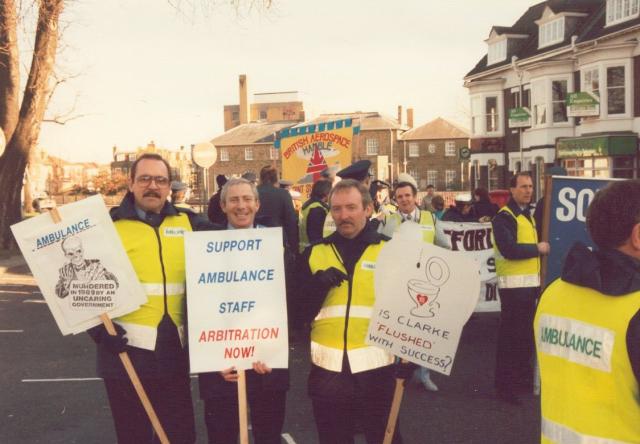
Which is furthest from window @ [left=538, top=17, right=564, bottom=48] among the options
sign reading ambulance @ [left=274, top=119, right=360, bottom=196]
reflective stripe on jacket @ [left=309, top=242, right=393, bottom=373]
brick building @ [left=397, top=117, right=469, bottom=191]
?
brick building @ [left=397, top=117, right=469, bottom=191]

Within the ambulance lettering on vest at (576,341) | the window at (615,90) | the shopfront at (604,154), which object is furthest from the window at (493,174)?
the ambulance lettering on vest at (576,341)

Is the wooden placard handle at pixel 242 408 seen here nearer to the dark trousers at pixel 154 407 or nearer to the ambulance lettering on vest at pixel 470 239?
the dark trousers at pixel 154 407

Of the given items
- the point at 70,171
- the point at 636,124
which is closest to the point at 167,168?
the point at 636,124

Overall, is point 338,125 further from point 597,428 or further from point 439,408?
point 597,428

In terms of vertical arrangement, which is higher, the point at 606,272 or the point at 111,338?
the point at 606,272

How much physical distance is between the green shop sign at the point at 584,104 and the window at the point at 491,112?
10.9m

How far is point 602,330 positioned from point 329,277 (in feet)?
5.78

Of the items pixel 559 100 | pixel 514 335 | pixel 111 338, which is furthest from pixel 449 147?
pixel 111 338

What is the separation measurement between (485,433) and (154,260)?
3186 millimetres

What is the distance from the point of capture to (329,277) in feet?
13.1

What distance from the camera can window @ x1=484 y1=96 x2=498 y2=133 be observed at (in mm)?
43534

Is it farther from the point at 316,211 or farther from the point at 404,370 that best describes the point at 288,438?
the point at 316,211

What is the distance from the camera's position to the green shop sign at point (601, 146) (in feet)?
100

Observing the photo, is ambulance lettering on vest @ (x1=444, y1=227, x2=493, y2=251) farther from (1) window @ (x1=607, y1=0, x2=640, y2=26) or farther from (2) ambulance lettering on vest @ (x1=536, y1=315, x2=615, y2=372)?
(1) window @ (x1=607, y1=0, x2=640, y2=26)
